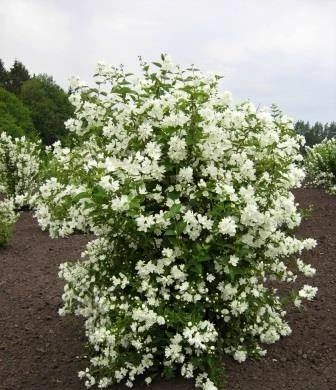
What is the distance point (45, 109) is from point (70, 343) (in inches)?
2038

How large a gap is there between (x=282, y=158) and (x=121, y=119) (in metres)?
1.19

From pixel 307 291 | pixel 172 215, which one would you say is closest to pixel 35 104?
pixel 307 291

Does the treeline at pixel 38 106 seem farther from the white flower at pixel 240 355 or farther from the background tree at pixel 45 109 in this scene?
the white flower at pixel 240 355

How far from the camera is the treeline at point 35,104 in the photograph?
47094 mm

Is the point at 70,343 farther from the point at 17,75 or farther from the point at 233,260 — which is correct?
the point at 17,75

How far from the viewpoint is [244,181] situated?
4270mm

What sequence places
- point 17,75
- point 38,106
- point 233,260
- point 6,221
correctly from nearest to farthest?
point 233,260, point 6,221, point 38,106, point 17,75

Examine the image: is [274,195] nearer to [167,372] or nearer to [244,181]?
[244,181]

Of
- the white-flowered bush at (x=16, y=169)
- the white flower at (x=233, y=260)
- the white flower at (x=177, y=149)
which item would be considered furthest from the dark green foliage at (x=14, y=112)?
the white flower at (x=233, y=260)

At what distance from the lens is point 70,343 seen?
5.38 m

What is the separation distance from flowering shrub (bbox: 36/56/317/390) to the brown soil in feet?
0.69

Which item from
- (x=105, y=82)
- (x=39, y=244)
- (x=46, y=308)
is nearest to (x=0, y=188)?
(x=39, y=244)

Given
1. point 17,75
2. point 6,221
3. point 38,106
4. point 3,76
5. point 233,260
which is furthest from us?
point 17,75

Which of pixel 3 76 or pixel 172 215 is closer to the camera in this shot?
pixel 172 215
